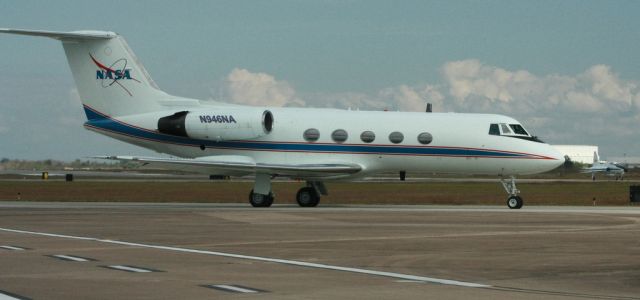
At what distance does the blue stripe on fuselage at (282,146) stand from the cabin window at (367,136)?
23 centimetres

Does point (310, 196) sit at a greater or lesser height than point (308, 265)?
greater

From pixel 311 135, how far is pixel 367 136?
2.15 meters

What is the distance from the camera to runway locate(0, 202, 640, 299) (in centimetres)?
1249

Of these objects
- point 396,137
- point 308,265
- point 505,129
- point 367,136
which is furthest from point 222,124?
point 308,265

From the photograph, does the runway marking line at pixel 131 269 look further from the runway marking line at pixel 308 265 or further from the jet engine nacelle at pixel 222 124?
the jet engine nacelle at pixel 222 124

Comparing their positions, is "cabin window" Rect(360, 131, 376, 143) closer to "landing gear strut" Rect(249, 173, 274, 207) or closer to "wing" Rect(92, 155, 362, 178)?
"wing" Rect(92, 155, 362, 178)

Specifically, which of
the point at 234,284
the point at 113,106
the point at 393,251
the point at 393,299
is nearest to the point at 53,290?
Answer: the point at 234,284

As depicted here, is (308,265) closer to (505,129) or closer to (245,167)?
(245,167)

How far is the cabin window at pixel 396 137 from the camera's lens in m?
38.0

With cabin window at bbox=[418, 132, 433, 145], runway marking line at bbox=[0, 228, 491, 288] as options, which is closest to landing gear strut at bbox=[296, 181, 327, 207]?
cabin window at bbox=[418, 132, 433, 145]

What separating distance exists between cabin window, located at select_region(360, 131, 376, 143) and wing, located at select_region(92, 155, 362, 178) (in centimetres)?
103

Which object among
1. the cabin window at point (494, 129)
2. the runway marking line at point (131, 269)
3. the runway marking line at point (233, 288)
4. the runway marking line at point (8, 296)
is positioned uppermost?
the cabin window at point (494, 129)

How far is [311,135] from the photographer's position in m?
38.5

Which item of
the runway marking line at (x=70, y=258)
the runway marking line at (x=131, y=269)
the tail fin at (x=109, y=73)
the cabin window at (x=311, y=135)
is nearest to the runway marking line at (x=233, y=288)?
the runway marking line at (x=131, y=269)
